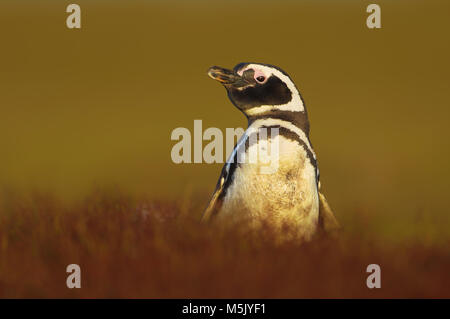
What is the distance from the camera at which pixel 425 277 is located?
2.95 meters

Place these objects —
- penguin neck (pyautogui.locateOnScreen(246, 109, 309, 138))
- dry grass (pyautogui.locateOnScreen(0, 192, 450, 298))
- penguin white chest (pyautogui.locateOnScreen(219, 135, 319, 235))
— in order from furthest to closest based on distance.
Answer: penguin neck (pyautogui.locateOnScreen(246, 109, 309, 138)) < penguin white chest (pyautogui.locateOnScreen(219, 135, 319, 235)) < dry grass (pyautogui.locateOnScreen(0, 192, 450, 298))

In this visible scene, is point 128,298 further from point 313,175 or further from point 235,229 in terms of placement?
point 313,175

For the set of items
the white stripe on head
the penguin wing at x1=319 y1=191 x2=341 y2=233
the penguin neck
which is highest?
the white stripe on head

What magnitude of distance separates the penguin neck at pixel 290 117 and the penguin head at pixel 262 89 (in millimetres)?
25

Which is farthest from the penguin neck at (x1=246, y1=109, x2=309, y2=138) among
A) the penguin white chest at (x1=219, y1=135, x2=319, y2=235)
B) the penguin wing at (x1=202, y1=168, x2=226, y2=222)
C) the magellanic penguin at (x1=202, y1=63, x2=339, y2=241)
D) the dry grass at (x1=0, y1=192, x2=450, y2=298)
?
the dry grass at (x1=0, y1=192, x2=450, y2=298)

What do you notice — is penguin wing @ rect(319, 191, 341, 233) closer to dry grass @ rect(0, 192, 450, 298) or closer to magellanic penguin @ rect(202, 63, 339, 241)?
magellanic penguin @ rect(202, 63, 339, 241)

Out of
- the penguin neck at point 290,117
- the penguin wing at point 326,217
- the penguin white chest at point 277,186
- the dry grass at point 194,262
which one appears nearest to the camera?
the dry grass at point 194,262

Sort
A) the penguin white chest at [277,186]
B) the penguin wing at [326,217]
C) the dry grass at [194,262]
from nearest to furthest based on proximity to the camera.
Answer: the dry grass at [194,262] → the penguin white chest at [277,186] → the penguin wing at [326,217]

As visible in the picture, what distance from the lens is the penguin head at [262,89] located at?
4.24 metres

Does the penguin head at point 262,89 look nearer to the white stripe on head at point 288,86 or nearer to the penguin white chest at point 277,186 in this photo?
the white stripe on head at point 288,86

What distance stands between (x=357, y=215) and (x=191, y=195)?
4.35 feet

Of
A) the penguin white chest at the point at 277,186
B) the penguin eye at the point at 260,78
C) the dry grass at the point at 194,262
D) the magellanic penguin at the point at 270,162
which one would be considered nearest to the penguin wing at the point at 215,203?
the magellanic penguin at the point at 270,162

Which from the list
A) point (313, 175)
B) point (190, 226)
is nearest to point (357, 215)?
point (313, 175)

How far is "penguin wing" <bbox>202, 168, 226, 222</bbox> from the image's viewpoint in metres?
4.25
